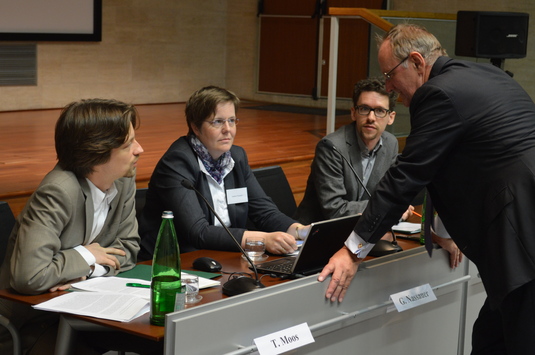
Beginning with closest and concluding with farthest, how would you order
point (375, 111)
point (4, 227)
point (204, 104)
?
point (4, 227) → point (204, 104) → point (375, 111)

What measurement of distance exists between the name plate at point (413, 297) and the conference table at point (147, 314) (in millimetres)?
462

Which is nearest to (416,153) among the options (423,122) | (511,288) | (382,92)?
(423,122)

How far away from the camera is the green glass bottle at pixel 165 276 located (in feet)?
6.28

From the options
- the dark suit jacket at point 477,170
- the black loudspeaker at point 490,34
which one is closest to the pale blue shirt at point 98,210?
the dark suit jacket at point 477,170

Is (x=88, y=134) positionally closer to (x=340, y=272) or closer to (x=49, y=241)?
(x=49, y=241)

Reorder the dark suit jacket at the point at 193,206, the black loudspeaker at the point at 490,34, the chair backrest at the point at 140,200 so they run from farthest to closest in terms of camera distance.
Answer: the black loudspeaker at the point at 490,34
the chair backrest at the point at 140,200
the dark suit jacket at the point at 193,206

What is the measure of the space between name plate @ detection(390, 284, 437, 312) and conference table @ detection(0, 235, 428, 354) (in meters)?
0.46

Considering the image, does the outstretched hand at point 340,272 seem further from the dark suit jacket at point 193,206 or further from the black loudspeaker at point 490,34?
the black loudspeaker at point 490,34

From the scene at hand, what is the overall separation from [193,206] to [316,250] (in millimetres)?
664

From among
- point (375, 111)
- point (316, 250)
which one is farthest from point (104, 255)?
point (375, 111)

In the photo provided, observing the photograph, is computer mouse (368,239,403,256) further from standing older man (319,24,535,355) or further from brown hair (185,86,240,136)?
brown hair (185,86,240,136)

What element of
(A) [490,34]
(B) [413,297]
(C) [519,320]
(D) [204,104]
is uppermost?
(A) [490,34]

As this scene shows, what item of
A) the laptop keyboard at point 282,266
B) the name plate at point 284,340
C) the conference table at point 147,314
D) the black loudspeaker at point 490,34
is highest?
the black loudspeaker at point 490,34

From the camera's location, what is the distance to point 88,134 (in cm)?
238
